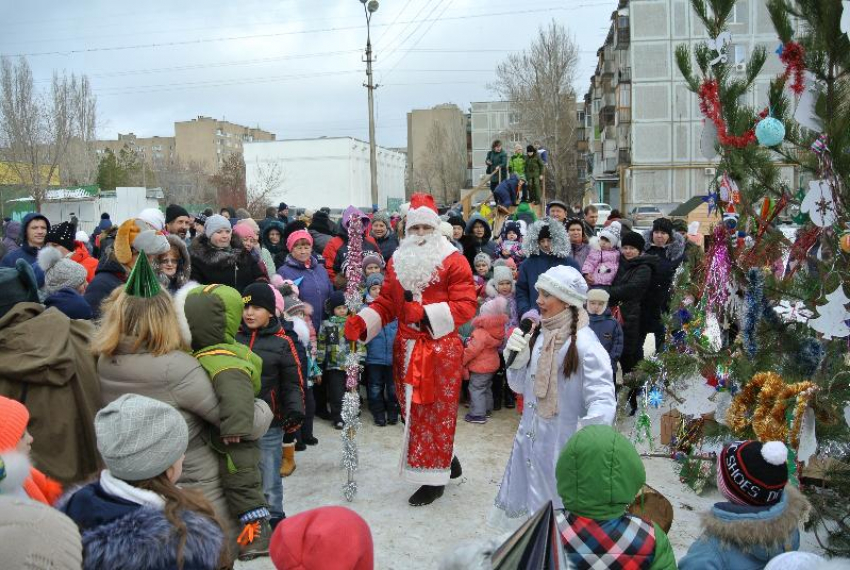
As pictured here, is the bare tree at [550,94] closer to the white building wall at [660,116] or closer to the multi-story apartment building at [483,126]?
the white building wall at [660,116]

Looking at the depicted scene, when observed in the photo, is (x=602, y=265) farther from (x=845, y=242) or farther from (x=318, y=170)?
(x=318, y=170)

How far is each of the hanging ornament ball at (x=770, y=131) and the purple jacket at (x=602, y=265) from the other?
4582mm

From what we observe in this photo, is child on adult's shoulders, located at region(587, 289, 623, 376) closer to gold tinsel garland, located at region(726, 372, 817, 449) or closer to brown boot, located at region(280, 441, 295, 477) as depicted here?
brown boot, located at region(280, 441, 295, 477)

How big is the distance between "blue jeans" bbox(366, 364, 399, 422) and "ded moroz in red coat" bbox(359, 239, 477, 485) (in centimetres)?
185

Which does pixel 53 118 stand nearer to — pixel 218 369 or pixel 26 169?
pixel 26 169

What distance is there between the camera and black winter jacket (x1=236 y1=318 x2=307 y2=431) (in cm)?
488

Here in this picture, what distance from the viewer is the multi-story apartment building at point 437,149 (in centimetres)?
7688

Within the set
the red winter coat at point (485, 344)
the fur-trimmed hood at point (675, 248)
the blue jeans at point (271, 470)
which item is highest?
the fur-trimmed hood at point (675, 248)

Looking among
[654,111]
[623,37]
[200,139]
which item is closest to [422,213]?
[654,111]

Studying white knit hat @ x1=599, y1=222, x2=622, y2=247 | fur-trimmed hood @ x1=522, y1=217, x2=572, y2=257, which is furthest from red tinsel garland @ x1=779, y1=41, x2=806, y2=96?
white knit hat @ x1=599, y1=222, x2=622, y2=247

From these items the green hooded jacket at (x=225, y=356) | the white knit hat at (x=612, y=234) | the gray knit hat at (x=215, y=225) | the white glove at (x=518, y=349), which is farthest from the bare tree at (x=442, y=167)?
the green hooded jacket at (x=225, y=356)

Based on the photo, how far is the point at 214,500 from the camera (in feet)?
11.7

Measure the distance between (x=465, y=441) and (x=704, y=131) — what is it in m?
3.73

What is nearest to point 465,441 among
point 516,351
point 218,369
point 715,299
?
point 516,351
